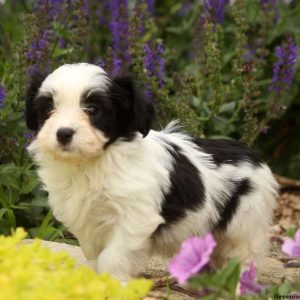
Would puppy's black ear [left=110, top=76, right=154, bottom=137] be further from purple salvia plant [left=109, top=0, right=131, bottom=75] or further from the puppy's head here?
purple salvia plant [left=109, top=0, right=131, bottom=75]

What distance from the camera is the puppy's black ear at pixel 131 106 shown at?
4.35m

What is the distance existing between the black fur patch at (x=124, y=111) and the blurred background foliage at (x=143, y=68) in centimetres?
119

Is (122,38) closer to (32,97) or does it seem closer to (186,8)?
(32,97)

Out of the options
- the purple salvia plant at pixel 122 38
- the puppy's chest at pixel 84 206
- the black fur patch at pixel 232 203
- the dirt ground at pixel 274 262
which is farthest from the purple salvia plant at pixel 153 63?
the puppy's chest at pixel 84 206

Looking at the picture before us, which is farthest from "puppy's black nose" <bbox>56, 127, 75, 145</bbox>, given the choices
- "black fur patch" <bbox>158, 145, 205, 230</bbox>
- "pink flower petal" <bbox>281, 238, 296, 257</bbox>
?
"pink flower petal" <bbox>281, 238, 296, 257</bbox>

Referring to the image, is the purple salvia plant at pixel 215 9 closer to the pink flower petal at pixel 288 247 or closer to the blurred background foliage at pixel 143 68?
the blurred background foliage at pixel 143 68

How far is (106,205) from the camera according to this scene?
14.3 feet

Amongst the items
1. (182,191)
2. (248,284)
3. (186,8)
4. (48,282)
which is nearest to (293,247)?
(248,284)

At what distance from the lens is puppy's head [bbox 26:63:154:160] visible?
13.3 feet

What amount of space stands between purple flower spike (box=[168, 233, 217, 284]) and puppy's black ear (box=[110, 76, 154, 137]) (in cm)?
149

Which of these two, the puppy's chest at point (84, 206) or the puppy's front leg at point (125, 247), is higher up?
the puppy's chest at point (84, 206)

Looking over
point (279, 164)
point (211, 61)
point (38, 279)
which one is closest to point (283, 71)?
point (211, 61)

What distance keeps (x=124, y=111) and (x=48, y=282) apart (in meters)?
1.71

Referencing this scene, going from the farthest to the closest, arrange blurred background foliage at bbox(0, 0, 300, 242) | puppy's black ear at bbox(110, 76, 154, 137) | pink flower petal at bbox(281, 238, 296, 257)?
blurred background foliage at bbox(0, 0, 300, 242)
puppy's black ear at bbox(110, 76, 154, 137)
pink flower petal at bbox(281, 238, 296, 257)
